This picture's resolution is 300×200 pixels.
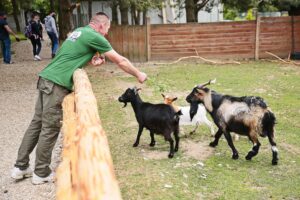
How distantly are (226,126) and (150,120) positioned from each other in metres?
1.12

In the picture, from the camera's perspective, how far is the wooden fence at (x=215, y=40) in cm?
1953

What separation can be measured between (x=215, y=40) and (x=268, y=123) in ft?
45.1

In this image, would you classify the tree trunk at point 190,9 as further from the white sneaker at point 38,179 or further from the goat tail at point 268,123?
the white sneaker at point 38,179

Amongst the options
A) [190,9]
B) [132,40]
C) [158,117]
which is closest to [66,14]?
[132,40]

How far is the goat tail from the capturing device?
6289 millimetres

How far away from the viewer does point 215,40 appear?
19734mm

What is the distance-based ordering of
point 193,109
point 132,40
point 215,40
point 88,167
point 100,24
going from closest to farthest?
point 88,167
point 100,24
point 193,109
point 132,40
point 215,40

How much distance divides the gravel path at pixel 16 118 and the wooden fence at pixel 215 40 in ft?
12.8

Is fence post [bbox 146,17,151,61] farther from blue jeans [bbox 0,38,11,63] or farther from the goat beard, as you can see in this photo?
the goat beard

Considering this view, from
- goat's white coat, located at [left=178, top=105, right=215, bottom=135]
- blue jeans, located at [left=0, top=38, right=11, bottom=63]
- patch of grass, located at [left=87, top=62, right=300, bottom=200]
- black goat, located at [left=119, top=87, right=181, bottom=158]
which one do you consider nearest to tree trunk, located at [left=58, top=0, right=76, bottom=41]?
blue jeans, located at [left=0, top=38, right=11, bottom=63]

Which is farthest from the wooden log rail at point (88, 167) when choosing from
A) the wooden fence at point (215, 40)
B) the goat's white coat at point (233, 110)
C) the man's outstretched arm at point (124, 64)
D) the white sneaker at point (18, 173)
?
the wooden fence at point (215, 40)

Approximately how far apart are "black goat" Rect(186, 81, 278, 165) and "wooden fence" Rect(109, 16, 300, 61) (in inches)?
503

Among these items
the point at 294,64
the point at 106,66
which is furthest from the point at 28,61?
the point at 294,64

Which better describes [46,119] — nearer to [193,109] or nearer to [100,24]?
[100,24]
